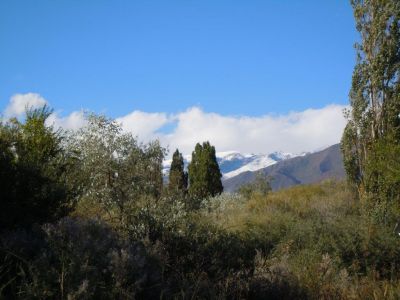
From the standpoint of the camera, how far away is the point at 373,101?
53.2ft

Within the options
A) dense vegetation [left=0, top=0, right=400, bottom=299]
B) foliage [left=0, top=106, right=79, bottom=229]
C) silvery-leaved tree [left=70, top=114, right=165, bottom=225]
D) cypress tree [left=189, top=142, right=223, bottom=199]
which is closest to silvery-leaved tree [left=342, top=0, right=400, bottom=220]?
dense vegetation [left=0, top=0, right=400, bottom=299]

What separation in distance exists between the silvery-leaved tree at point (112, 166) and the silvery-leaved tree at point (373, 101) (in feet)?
25.1

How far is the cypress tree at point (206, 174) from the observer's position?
3316cm

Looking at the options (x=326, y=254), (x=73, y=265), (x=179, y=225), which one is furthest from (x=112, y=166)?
(x=73, y=265)

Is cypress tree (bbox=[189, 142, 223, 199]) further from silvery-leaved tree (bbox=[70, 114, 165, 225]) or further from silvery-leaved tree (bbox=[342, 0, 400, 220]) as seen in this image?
silvery-leaved tree (bbox=[70, 114, 165, 225])

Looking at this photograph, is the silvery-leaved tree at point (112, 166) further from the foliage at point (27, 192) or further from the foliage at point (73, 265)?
the foliage at point (73, 265)

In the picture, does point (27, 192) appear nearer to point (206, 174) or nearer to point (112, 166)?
point (112, 166)

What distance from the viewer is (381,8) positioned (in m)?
16.5

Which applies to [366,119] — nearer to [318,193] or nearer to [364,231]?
[318,193]

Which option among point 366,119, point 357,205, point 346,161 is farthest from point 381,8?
point 357,205

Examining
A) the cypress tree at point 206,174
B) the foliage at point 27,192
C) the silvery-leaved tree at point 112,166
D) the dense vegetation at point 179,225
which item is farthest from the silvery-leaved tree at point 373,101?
the cypress tree at point 206,174

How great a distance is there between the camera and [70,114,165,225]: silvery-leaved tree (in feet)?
34.9

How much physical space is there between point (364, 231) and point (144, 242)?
5.56 metres

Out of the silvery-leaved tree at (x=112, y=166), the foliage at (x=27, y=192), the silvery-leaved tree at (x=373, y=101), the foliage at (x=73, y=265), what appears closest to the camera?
the foliage at (x=73, y=265)
